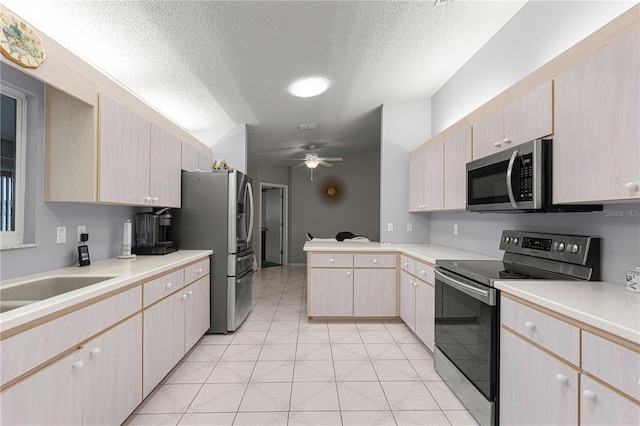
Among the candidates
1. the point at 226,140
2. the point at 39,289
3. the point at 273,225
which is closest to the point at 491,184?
the point at 39,289

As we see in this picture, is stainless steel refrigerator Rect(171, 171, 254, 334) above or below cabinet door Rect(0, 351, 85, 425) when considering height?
above

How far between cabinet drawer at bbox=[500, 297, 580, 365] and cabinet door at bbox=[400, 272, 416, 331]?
4.51 feet

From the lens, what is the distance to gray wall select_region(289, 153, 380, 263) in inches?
294

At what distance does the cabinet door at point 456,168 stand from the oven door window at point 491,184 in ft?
0.53

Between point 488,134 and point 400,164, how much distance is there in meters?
1.79

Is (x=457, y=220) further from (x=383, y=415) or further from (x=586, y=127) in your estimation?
(x=383, y=415)

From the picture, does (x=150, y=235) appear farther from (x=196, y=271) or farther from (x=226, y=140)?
(x=226, y=140)

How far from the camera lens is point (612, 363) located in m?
0.98

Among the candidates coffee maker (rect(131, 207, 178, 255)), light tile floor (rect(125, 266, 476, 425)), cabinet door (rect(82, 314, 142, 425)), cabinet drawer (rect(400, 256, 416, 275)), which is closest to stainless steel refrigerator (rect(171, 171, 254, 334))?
coffee maker (rect(131, 207, 178, 255))

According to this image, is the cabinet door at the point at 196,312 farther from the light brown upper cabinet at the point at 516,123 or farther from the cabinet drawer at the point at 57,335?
the light brown upper cabinet at the point at 516,123

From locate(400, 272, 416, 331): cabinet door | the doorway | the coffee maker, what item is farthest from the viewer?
the doorway

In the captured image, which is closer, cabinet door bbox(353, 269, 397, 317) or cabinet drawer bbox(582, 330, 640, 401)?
cabinet drawer bbox(582, 330, 640, 401)

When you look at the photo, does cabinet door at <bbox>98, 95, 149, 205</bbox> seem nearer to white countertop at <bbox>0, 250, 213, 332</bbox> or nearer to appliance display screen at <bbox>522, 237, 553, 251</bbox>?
white countertop at <bbox>0, 250, 213, 332</bbox>

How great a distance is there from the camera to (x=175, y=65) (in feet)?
8.04
